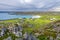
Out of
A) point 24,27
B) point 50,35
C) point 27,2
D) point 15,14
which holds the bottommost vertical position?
point 50,35

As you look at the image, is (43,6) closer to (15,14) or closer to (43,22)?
(43,22)

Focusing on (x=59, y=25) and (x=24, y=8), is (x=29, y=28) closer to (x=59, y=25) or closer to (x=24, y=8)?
(x=24, y=8)

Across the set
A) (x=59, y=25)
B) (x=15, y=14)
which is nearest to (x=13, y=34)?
(x=15, y=14)

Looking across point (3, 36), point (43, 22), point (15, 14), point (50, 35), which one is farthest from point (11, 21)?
point (50, 35)

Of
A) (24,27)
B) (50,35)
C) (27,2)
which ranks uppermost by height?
(27,2)

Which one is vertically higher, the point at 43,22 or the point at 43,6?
the point at 43,6

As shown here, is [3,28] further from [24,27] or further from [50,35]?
[50,35]

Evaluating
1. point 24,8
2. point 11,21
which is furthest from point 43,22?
point 11,21

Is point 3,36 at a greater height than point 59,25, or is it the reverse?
point 59,25
